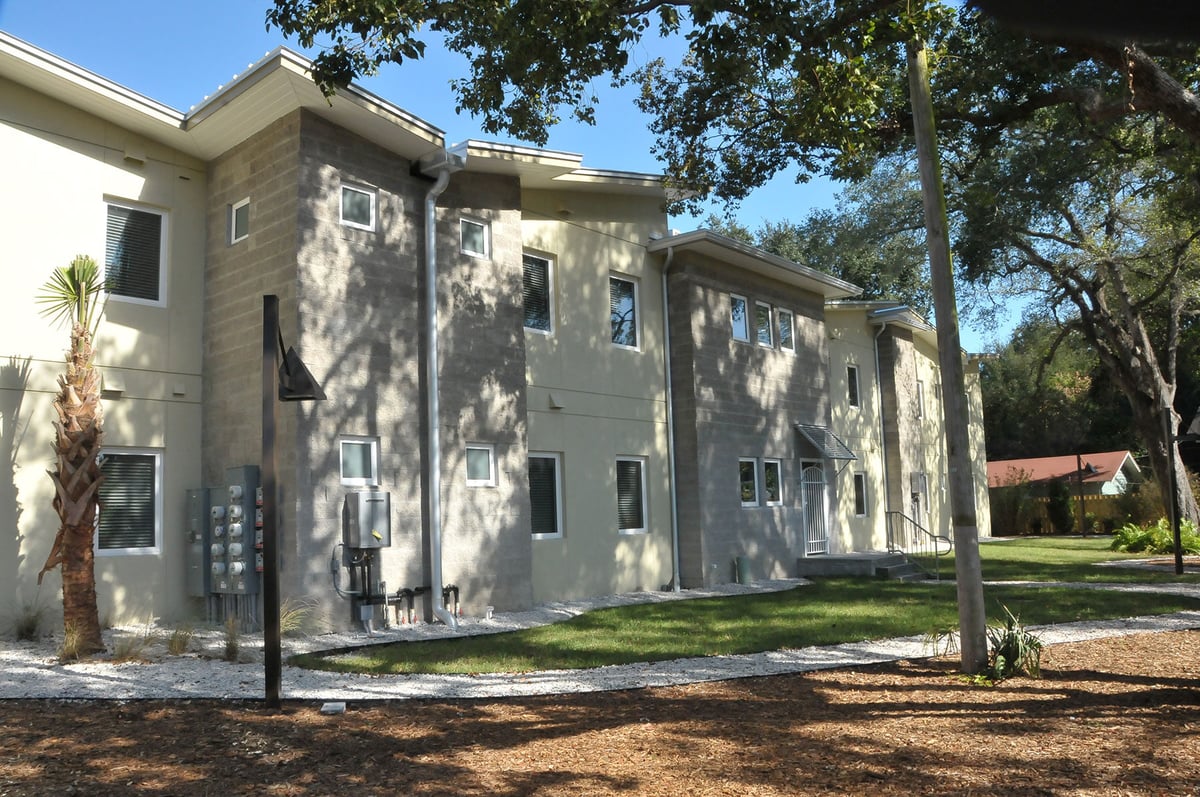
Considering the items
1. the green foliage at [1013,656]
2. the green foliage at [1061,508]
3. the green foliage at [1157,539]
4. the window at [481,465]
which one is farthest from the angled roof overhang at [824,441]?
the green foliage at [1061,508]

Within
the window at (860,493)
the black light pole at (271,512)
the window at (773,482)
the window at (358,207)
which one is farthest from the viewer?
the window at (860,493)

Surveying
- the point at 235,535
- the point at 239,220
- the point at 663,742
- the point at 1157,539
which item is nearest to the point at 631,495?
the point at 235,535

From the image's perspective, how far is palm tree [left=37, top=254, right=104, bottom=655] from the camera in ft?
31.1

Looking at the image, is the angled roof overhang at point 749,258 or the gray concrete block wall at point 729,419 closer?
the angled roof overhang at point 749,258

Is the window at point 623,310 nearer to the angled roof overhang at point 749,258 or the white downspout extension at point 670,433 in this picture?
the white downspout extension at point 670,433

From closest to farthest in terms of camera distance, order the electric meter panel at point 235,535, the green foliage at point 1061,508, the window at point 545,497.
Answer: the electric meter panel at point 235,535, the window at point 545,497, the green foliage at point 1061,508

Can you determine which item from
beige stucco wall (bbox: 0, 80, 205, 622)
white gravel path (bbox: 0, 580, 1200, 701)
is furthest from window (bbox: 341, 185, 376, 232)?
white gravel path (bbox: 0, 580, 1200, 701)

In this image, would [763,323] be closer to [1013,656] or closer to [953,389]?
[953,389]

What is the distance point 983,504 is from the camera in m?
35.1

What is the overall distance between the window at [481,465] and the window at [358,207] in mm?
3400

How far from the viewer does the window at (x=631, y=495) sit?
1661 centimetres

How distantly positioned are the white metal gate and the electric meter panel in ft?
42.6

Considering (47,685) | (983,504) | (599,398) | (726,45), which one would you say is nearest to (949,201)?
(599,398)

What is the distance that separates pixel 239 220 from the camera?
12.7 metres
